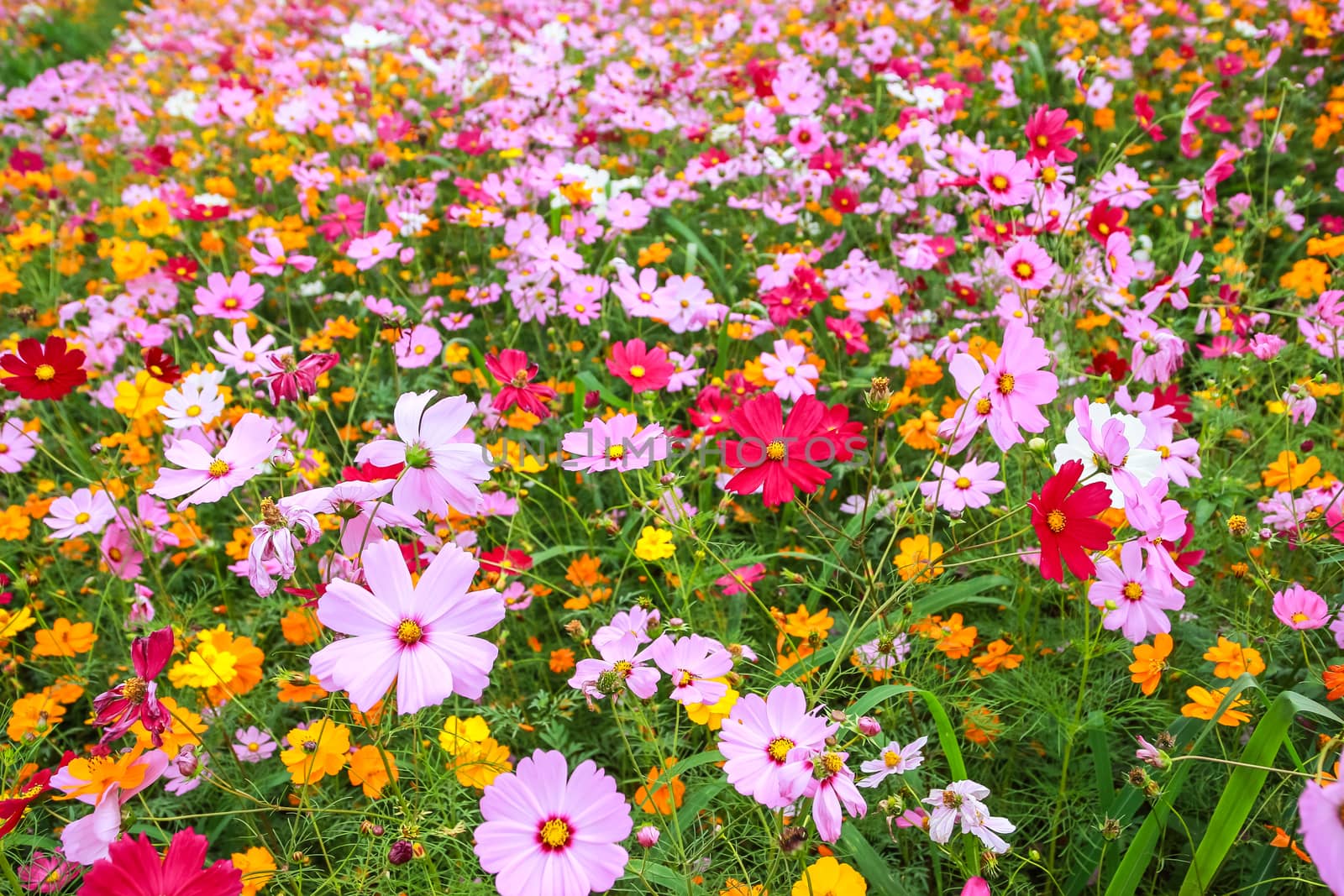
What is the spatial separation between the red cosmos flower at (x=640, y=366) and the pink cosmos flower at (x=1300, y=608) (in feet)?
3.18

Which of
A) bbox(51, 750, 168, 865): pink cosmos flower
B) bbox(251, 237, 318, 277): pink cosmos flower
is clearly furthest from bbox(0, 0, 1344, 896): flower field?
bbox(251, 237, 318, 277): pink cosmos flower

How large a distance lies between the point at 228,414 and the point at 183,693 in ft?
2.21

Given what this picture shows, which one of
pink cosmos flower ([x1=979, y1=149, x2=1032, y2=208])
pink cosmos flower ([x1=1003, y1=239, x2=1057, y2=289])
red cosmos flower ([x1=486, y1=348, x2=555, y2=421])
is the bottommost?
red cosmos flower ([x1=486, y1=348, x2=555, y2=421])

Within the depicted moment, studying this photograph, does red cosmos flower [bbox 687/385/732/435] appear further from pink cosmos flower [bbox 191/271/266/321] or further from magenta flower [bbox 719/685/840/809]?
pink cosmos flower [bbox 191/271/266/321]

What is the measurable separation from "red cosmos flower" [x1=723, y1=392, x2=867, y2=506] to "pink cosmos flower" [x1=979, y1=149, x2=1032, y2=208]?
0.86 m

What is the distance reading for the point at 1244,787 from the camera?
908 millimetres

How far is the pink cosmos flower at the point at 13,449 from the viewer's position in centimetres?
167

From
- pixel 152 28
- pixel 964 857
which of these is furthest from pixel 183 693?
pixel 152 28

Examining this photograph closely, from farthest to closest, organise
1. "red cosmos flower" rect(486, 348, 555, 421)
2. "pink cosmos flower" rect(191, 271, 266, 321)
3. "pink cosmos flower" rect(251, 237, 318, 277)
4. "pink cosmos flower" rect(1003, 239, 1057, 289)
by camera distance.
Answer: "pink cosmos flower" rect(251, 237, 318, 277), "pink cosmos flower" rect(191, 271, 266, 321), "pink cosmos flower" rect(1003, 239, 1057, 289), "red cosmos flower" rect(486, 348, 555, 421)

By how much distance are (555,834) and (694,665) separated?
29cm

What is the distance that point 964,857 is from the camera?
1.00m

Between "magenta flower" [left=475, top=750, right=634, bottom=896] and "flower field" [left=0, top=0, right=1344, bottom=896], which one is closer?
"magenta flower" [left=475, top=750, right=634, bottom=896]

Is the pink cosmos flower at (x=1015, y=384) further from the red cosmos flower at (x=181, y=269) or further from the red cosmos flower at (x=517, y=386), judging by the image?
the red cosmos flower at (x=181, y=269)

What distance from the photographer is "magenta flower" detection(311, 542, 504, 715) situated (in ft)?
2.43
